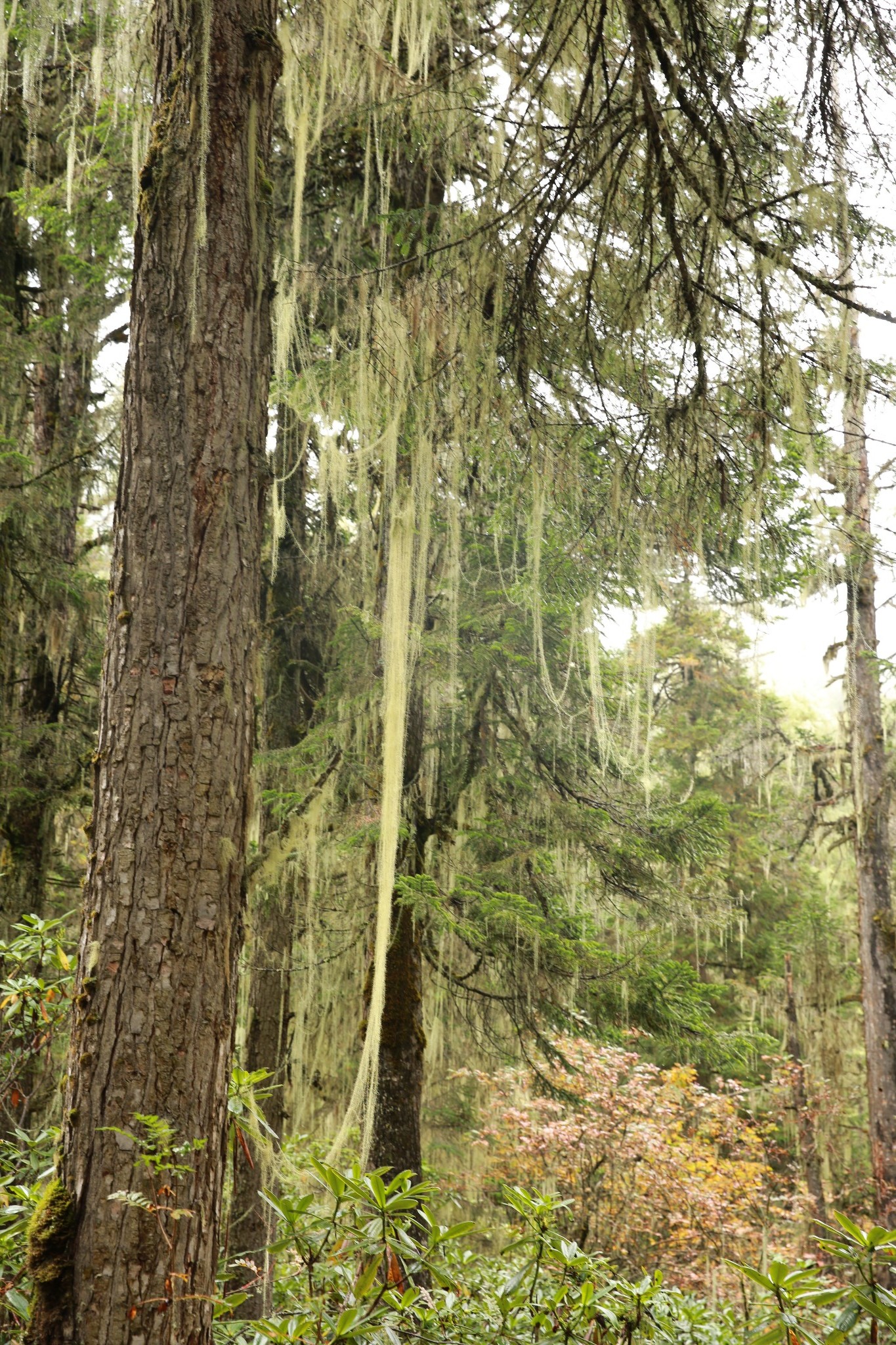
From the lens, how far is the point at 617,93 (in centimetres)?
366

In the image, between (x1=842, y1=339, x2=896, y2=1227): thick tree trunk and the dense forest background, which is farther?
(x1=842, y1=339, x2=896, y2=1227): thick tree trunk

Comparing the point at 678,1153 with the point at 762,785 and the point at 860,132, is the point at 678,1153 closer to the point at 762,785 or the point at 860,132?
the point at 762,785

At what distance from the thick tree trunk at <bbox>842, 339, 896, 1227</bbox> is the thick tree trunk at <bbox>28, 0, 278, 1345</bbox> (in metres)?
6.99

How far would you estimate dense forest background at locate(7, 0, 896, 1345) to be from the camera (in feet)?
7.32

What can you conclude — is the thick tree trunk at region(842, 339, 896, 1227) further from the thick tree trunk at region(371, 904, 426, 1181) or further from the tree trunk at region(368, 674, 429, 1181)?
the thick tree trunk at region(371, 904, 426, 1181)

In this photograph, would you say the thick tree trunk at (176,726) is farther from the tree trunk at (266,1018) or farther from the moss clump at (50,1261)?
the tree trunk at (266,1018)

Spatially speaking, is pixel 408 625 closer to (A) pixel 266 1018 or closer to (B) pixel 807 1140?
(A) pixel 266 1018

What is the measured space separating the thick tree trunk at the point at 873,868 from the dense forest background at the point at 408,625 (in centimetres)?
5

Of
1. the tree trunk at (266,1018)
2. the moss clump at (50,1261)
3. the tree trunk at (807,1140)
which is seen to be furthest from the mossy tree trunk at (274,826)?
the tree trunk at (807,1140)

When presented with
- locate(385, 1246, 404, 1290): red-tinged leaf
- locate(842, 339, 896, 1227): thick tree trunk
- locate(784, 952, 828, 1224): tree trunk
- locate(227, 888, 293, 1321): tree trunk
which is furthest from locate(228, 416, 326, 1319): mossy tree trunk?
locate(784, 952, 828, 1224): tree trunk

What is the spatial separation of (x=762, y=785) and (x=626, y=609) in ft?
22.8

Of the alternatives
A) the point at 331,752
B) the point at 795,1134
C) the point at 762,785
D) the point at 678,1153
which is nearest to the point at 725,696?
the point at 762,785

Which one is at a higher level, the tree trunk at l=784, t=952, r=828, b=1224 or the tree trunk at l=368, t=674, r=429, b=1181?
the tree trunk at l=368, t=674, r=429, b=1181

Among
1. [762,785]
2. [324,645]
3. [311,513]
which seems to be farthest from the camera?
[762,785]
